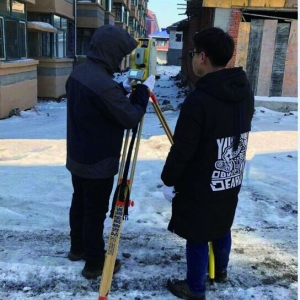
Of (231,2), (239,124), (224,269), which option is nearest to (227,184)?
(239,124)

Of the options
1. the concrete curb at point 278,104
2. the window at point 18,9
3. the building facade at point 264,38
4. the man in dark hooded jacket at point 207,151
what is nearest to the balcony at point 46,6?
the window at point 18,9

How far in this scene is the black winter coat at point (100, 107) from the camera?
2.21 m

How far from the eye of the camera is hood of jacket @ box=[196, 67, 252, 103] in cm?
202

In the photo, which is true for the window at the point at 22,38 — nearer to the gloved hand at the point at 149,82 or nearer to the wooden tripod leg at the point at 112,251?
the gloved hand at the point at 149,82

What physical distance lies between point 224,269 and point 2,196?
2.66 m

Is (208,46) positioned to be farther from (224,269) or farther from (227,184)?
(224,269)

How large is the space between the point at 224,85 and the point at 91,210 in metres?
1.23

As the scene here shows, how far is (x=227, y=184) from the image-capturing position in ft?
7.27

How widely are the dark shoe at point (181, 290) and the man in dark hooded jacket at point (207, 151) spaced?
2 cm

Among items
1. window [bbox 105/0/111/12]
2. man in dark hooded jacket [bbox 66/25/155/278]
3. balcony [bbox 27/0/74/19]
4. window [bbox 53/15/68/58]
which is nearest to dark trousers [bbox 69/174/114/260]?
man in dark hooded jacket [bbox 66/25/155/278]

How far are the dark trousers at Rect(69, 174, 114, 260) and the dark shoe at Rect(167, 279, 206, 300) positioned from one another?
554 millimetres

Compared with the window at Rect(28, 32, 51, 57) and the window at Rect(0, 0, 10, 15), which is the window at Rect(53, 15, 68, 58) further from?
the window at Rect(0, 0, 10, 15)

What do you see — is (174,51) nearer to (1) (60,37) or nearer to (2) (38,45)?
(1) (60,37)

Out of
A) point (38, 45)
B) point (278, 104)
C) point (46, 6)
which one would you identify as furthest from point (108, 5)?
point (278, 104)
